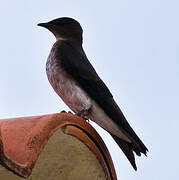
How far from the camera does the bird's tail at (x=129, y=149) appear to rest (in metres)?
3.51

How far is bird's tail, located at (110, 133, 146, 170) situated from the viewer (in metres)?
3.51

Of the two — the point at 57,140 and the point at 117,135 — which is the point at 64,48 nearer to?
the point at 117,135

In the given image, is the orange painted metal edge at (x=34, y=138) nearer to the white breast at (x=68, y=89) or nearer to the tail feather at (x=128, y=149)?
the tail feather at (x=128, y=149)

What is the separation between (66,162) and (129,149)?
1.45 metres

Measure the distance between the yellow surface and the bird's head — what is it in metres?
2.66

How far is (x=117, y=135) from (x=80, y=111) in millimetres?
421

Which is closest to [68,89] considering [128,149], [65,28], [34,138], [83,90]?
[83,90]

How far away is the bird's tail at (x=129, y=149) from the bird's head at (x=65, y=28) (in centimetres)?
141

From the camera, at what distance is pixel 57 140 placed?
2.24 metres

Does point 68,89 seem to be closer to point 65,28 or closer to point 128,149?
point 128,149

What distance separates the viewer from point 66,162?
7.44ft

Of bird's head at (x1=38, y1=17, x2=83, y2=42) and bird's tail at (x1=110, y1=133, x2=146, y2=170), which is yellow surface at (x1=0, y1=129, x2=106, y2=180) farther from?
bird's head at (x1=38, y1=17, x2=83, y2=42)

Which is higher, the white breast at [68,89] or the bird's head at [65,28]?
the bird's head at [65,28]

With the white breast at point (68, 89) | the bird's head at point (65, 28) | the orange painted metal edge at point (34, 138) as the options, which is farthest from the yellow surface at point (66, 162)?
the bird's head at point (65, 28)
